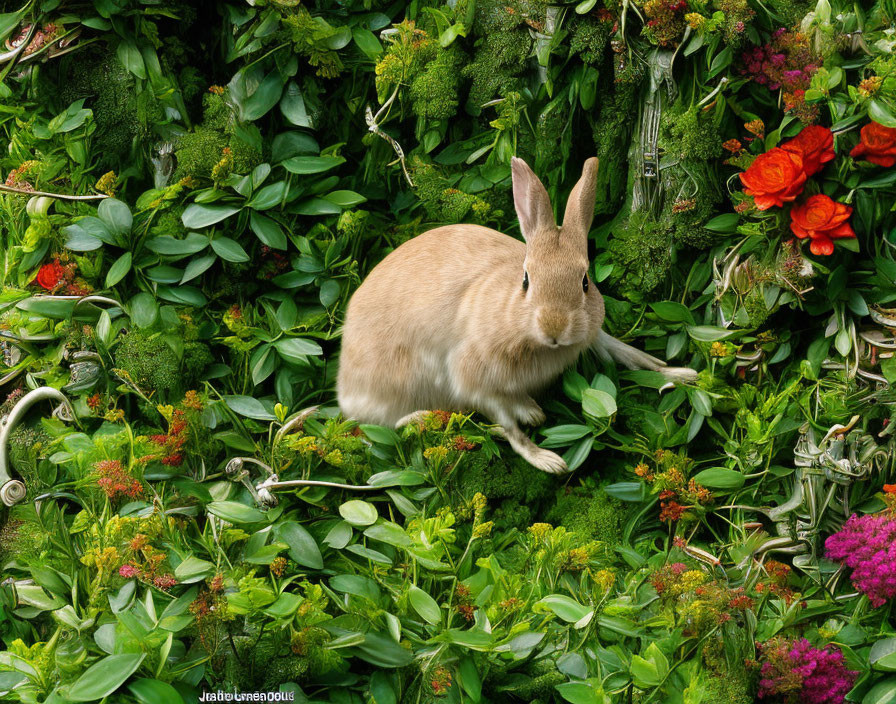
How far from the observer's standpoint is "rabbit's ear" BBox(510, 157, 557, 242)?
2969 millimetres

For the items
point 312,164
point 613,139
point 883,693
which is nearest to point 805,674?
point 883,693

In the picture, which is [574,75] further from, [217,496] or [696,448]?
[217,496]

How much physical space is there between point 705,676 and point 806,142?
1.76 m

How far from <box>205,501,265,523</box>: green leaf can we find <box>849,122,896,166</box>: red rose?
2.32 meters

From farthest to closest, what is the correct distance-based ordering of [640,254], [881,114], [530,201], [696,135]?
1. [640,254]
2. [696,135]
3. [530,201]
4. [881,114]

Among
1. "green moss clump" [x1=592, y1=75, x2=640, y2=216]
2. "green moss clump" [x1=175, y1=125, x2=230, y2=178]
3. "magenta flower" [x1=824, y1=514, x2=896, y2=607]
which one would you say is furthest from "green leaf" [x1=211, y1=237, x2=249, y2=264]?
"magenta flower" [x1=824, y1=514, x2=896, y2=607]

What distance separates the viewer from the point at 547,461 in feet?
10.4

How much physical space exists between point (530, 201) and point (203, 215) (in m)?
1.42

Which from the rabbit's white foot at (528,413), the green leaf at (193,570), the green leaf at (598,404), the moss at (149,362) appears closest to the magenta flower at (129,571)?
the green leaf at (193,570)

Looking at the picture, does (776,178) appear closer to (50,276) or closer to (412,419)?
(412,419)

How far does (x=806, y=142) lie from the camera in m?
2.87

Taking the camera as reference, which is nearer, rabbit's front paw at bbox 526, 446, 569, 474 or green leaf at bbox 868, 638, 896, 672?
green leaf at bbox 868, 638, 896, 672

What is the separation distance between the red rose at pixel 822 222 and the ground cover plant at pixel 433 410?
1 cm

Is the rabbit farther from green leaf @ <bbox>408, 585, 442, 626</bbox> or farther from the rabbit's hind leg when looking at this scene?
green leaf @ <bbox>408, 585, 442, 626</bbox>
